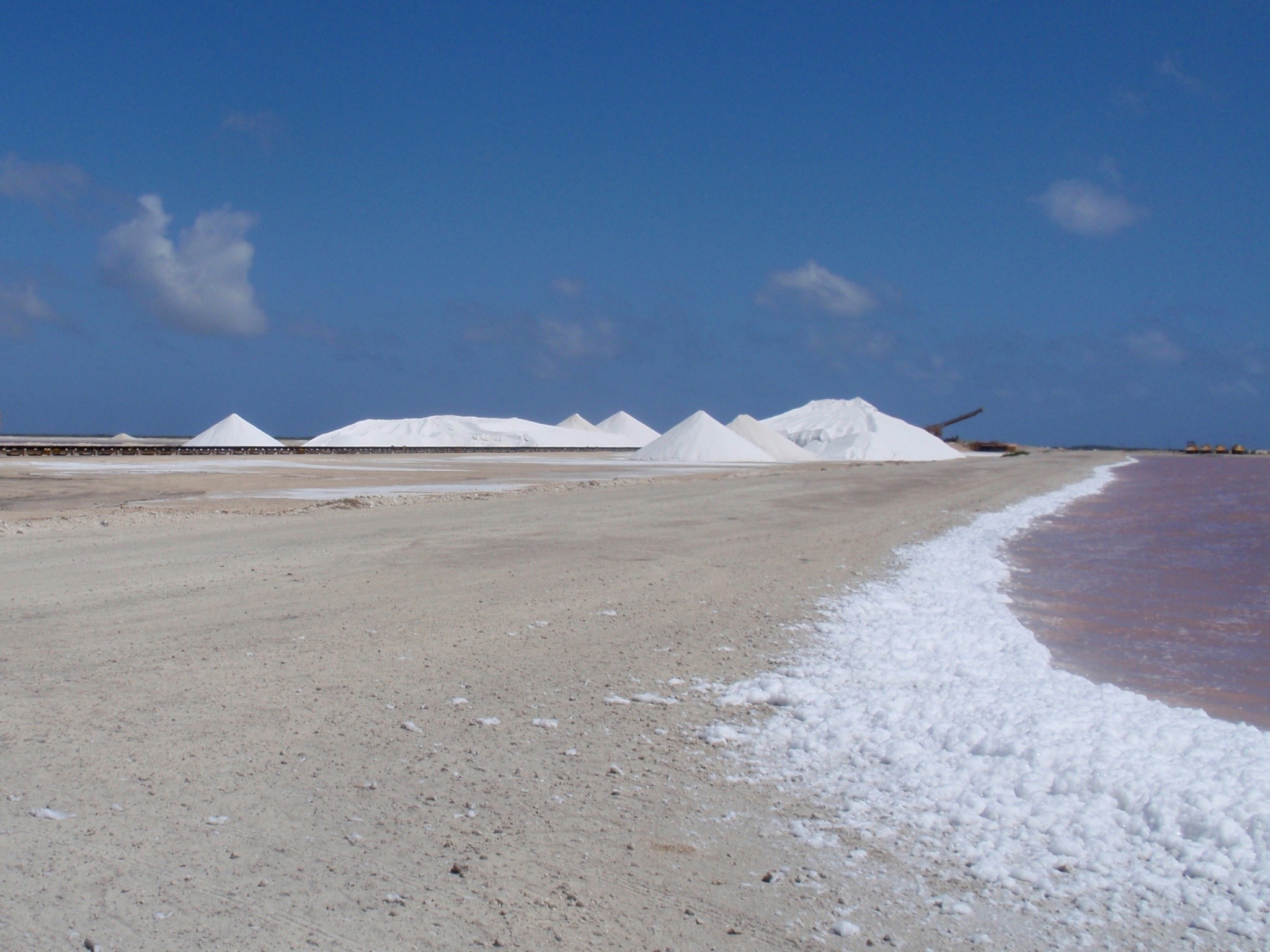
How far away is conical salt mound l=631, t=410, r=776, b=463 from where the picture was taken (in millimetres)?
48500

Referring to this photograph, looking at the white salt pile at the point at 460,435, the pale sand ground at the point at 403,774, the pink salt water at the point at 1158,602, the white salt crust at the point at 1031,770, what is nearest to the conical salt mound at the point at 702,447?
the white salt pile at the point at 460,435

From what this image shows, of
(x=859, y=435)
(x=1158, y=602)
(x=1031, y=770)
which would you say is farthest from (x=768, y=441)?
(x=1031, y=770)

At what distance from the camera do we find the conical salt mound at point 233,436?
5884 centimetres

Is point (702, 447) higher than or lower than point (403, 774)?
higher

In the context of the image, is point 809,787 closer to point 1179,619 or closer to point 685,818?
point 685,818

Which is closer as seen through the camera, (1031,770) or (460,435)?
(1031,770)

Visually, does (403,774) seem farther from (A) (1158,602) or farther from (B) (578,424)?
(B) (578,424)

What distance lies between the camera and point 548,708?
4621mm

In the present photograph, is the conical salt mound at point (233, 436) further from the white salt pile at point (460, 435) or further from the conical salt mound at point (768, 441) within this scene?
the conical salt mound at point (768, 441)

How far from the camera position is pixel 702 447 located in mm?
49594

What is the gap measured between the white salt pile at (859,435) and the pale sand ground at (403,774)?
52.3 meters

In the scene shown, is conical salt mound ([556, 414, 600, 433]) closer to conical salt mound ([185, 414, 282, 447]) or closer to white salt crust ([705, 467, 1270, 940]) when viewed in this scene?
conical salt mound ([185, 414, 282, 447])

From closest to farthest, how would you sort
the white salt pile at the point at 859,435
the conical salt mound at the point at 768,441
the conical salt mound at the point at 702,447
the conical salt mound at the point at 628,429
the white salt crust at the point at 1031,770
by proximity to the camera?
the white salt crust at the point at 1031,770 → the conical salt mound at the point at 702,447 → the conical salt mound at the point at 768,441 → the white salt pile at the point at 859,435 → the conical salt mound at the point at 628,429

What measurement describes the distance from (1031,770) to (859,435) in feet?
199
